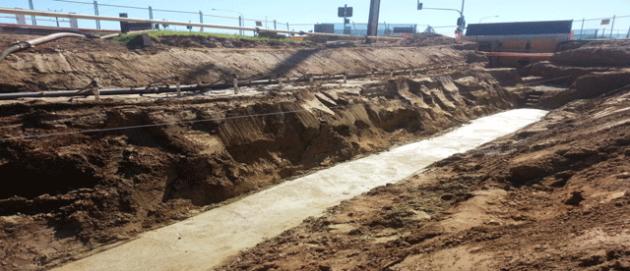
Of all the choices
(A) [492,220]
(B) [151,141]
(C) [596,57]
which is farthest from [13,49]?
(C) [596,57]

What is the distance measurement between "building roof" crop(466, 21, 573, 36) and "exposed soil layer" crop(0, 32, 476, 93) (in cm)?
2477

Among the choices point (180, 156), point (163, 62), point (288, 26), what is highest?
point (288, 26)

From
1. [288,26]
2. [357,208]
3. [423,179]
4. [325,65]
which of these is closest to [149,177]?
[357,208]

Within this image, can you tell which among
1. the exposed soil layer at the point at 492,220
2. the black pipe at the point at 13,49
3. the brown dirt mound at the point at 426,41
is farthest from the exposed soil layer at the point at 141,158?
the brown dirt mound at the point at 426,41

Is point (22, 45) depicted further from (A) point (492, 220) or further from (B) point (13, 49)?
(A) point (492, 220)

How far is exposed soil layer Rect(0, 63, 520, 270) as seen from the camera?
24.4ft

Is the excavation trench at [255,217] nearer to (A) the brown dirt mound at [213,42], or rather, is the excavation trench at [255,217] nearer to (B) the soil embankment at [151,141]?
(B) the soil embankment at [151,141]

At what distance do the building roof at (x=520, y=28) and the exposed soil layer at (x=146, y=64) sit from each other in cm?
2477

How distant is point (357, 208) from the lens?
8617mm

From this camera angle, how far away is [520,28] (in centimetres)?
4003

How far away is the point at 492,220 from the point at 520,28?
40985 mm

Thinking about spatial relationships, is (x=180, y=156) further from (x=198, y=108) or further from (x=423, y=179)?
(x=423, y=179)

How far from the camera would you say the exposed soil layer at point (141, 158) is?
7449mm

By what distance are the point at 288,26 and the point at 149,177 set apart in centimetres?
2706
